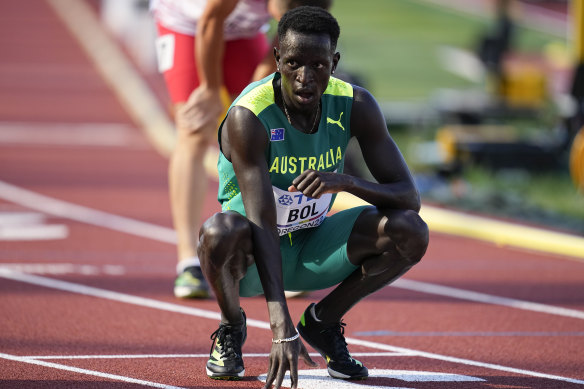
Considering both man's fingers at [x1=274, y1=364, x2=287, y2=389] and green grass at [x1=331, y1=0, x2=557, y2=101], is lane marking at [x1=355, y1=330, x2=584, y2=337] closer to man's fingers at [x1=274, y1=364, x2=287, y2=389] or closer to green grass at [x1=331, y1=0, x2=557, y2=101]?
man's fingers at [x1=274, y1=364, x2=287, y2=389]

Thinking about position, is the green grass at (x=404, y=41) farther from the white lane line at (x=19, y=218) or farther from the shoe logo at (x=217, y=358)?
the shoe logo at (x=217, y=358)

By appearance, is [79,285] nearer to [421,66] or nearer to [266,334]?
[266,334]

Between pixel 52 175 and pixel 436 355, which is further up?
pixel 436 355

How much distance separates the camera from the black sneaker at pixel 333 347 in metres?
4.18

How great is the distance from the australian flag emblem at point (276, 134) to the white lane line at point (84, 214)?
345 cm

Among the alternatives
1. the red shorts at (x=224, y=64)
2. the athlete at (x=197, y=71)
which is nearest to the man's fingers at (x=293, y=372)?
the athlete at (x=197, y=71)

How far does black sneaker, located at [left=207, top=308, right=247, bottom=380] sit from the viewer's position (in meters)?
4.11

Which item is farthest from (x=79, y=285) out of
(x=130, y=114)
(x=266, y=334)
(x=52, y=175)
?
(x=130, y=114)

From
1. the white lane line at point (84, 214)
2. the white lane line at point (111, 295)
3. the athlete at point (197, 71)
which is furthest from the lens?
the white lane line at point (84, 214)

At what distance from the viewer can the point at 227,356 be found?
4129mm

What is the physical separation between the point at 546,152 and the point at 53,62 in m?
13.0

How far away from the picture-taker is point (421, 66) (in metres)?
20.8

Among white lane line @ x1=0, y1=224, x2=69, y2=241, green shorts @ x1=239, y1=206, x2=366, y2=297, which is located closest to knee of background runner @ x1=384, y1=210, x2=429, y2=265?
green shorts @ x1=239, y1=206, x2=366, y2=297

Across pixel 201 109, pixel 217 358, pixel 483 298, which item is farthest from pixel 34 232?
pixel 217 358
